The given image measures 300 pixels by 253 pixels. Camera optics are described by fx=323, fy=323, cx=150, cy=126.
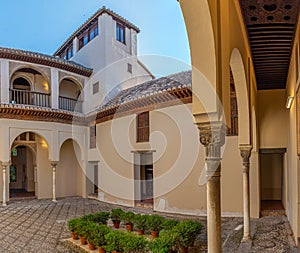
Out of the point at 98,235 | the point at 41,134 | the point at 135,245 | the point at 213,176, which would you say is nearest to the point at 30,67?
the point at 41,134

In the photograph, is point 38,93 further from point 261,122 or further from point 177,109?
point 261,122

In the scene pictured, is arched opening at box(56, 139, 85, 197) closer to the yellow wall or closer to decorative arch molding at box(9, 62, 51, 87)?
decorative arch molding at box(9, 62, 51, 87)

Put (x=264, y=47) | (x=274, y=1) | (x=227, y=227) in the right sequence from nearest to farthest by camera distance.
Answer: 1. (x=274, y=1)
2. (x=264, y=47)
3. (x=227, y=227)

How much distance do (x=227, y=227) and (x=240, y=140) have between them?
3.50m

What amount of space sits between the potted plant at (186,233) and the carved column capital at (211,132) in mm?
3529

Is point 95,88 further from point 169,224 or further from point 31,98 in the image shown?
point 169,224

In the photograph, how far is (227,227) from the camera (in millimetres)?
9406

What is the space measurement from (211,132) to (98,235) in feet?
15.0

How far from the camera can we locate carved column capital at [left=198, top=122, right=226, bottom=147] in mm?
3602

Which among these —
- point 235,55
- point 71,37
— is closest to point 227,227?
point 235,55

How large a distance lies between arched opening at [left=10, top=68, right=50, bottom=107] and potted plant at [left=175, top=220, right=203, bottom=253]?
12.5 m

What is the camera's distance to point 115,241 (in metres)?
6.58

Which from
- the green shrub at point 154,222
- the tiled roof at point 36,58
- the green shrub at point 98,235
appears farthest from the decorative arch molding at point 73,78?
the green shrub at point 98,235

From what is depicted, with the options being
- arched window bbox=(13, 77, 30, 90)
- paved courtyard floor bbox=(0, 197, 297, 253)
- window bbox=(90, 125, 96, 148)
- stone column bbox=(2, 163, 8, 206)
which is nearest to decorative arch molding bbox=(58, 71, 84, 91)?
arched window bbox=(13, 77, 30, 90)
